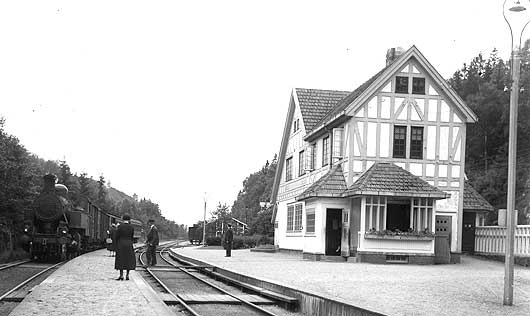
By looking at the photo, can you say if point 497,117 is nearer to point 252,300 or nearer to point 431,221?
point 431,221

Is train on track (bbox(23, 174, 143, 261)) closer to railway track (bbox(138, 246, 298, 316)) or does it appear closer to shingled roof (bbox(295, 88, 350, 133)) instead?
railway track (bbox(138, 246, 298, 316))

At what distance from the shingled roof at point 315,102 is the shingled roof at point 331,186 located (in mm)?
Result: 5617

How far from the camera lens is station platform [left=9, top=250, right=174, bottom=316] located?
415 inches

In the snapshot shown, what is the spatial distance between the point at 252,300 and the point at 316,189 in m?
13.2

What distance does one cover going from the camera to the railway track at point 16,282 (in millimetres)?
13017

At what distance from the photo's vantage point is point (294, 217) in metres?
35.0

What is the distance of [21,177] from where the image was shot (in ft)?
108

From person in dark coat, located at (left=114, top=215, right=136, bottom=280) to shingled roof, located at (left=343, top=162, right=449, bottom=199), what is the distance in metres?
10.7

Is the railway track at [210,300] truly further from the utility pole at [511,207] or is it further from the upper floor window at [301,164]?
the upper floor window at [301,164]

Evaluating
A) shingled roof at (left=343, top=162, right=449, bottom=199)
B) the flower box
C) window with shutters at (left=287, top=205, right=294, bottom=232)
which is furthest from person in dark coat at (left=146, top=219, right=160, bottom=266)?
window with shutters at (left=287, top=205, right=294, bottom=232)

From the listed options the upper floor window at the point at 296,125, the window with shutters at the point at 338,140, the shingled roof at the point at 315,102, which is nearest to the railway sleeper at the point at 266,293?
the window with shutters at the point at 338,140

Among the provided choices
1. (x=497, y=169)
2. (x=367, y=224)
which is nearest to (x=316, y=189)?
(x=367, y=224)

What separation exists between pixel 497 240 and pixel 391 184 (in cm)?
558

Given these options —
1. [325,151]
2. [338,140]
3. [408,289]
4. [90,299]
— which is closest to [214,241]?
[325,151]
